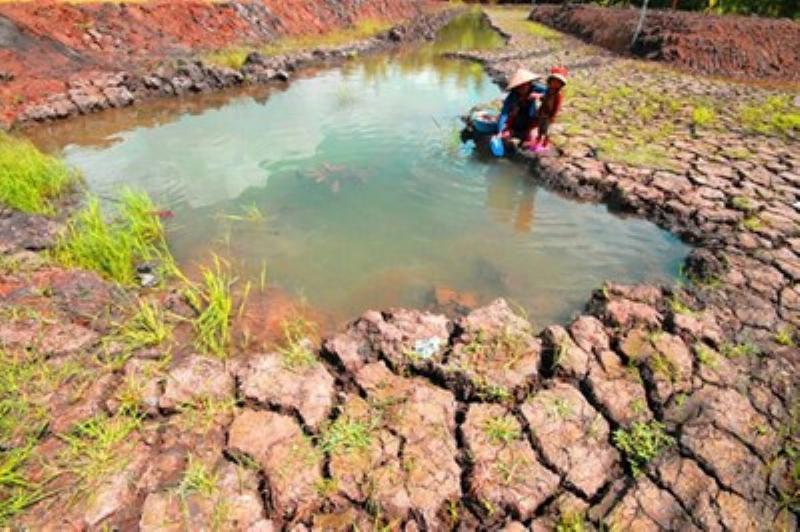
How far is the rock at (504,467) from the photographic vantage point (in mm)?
2225

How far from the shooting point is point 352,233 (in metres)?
4.80

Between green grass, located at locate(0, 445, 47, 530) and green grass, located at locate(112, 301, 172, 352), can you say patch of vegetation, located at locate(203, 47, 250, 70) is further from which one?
green grass, located at locate(0, 445, 47, 530)

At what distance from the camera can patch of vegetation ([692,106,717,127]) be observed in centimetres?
724

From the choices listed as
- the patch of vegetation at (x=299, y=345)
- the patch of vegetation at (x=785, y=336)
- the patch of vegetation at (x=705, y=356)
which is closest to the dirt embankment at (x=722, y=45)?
the patch of vegetation at (x=785, y=336)

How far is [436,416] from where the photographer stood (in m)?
2.61

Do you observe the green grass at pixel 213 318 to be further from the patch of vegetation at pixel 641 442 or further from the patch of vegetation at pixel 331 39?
the patch of vegetation at pixel 331 39

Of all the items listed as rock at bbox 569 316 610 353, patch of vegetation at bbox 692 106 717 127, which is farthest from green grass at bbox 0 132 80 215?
patch of vegetation at bbox 692 106 717 127

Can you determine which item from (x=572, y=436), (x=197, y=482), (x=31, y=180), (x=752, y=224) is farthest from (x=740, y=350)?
(x=31, y=180)

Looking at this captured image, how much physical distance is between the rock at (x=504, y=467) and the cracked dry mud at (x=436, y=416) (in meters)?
0.01

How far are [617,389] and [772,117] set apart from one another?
24.5ft

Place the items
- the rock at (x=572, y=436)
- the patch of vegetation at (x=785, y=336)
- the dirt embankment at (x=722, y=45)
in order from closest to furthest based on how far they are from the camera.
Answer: the rock at (x=572, y=436) → the patch of vegetation at (x=785, y=336) → the dirt embankment at (x=722, y=45)

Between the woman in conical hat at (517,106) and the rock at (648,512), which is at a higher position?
the woman in conical hat at (517,106)

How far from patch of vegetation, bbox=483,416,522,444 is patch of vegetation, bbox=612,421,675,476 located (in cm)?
52

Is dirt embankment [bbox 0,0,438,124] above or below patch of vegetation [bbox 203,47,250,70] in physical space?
above
